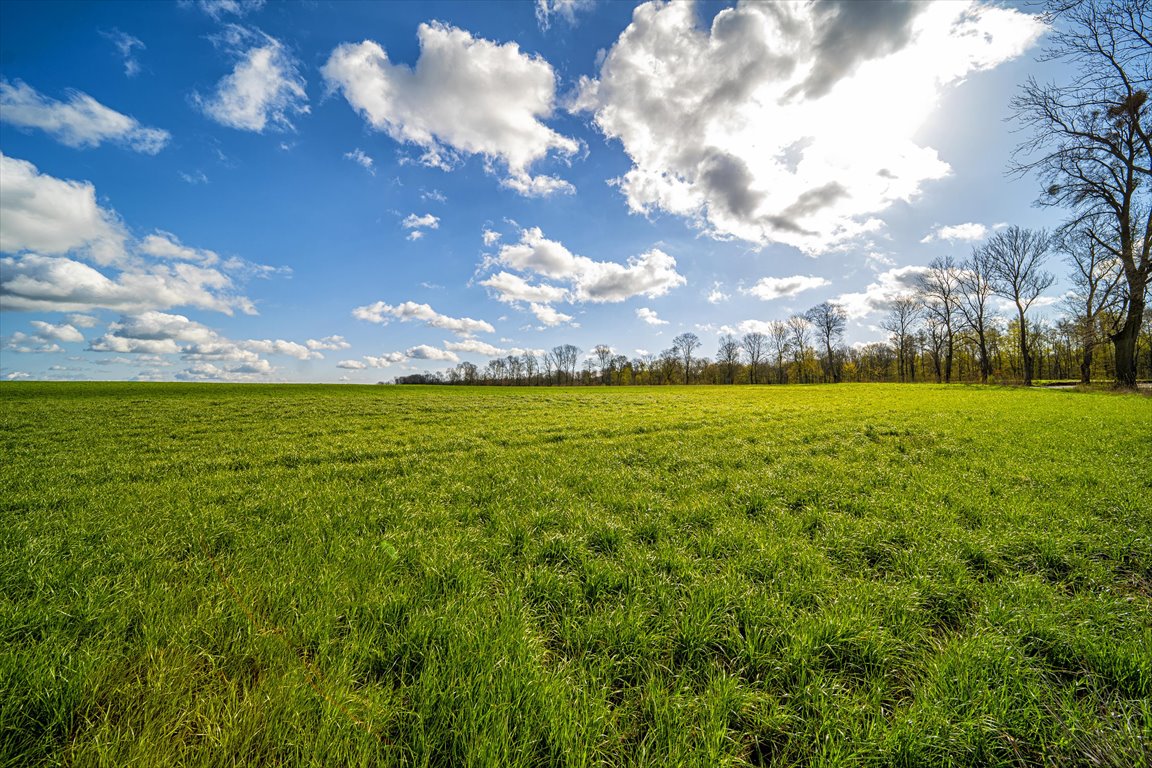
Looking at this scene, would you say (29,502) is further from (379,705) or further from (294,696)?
(379,705)

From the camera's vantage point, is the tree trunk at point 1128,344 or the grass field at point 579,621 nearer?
the grass field at point 579,621

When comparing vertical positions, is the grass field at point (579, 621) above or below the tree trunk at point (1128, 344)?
below

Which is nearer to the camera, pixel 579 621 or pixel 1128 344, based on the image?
pixel 579 621

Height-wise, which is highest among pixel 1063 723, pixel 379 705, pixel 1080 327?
pixel 1080 327

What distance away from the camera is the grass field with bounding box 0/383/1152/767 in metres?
2.45

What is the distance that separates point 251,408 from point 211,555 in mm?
26023

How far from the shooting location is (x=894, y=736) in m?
2.51

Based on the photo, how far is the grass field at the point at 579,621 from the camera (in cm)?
245

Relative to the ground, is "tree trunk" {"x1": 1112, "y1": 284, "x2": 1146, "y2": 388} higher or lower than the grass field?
higher

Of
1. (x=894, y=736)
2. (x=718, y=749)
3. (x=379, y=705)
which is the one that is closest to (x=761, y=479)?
(x=894, y=736)

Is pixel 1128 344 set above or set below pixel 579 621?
above

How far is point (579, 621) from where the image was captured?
371cm

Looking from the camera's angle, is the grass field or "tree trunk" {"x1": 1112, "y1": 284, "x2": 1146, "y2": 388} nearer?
the grass field

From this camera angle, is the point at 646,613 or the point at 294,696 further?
the point at 646,613
